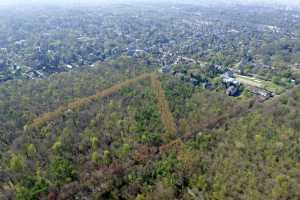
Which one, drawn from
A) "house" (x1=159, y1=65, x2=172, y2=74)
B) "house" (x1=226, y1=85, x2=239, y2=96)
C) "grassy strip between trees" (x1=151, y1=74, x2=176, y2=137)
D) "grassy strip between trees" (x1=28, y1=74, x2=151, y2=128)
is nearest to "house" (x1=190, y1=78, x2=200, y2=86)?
"house" (x1=226, y1=85, x2=239, y2=96)

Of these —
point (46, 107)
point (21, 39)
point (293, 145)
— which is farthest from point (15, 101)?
point (21, 39)

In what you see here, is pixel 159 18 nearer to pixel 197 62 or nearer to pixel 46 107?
pixel 197 62

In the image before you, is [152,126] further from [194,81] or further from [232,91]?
[194,81]

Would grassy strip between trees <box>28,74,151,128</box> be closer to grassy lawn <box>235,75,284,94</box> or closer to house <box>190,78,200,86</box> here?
house <box>190,78,200,86</box>

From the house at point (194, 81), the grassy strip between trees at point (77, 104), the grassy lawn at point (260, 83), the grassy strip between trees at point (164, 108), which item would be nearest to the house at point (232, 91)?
the house at point (194, 81)

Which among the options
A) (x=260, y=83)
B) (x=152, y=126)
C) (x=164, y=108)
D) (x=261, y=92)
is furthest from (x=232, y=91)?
(x=152, y=126)
